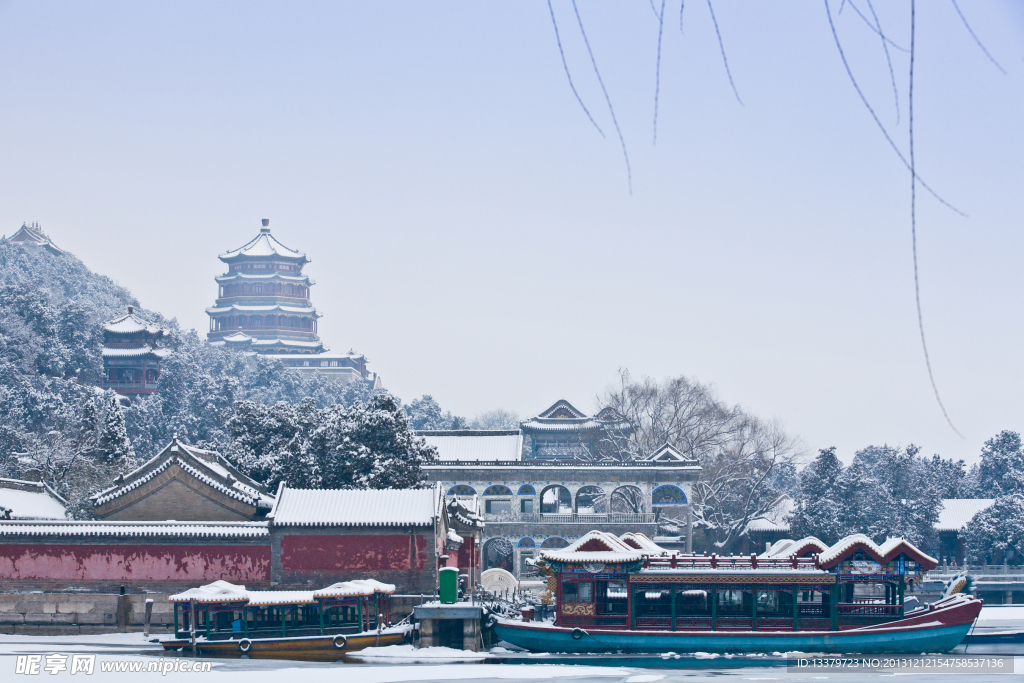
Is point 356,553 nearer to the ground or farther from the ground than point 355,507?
nearer to the ground

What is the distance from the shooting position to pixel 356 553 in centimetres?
2570

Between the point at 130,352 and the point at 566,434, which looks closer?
the point at 566,434

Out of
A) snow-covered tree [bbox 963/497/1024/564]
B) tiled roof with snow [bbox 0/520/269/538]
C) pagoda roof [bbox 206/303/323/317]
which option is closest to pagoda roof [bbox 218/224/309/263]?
pagoda roof [bbox 206/303/323/317]

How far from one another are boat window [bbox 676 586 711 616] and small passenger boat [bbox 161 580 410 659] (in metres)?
5.94

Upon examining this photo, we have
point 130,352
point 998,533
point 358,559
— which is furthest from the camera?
point 130,352

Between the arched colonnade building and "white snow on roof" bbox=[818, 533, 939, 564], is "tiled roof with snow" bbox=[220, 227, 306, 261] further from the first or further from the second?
"white snow on roof" bbox=[818, 533, 939, 564]

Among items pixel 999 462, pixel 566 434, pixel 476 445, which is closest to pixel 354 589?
pixel 476 445

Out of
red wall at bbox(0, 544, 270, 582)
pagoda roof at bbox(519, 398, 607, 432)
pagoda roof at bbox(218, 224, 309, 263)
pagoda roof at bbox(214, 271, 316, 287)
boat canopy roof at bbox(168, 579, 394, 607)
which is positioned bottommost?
boat canopy roof at bbox(168, 579, 394, 607)

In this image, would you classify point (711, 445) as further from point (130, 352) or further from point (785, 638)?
point (130, 352)

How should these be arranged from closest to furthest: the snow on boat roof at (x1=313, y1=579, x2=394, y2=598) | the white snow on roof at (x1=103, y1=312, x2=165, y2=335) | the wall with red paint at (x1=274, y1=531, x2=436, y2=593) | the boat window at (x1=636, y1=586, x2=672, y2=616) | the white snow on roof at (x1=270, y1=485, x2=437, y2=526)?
the snow on boat roof at (x1=313, y1=579, x2=394, y2=598), the boat window at (x1=636, y1=586, x2=672, y2=616), the wall with red paint at (x1=274, y1=531, x2=436, y2=593), the white snow on roof at (x1=270, y1=485, x2=437, y2=526), the white snow on roof at (x1=103, y1=312, x2=165, y2=335)

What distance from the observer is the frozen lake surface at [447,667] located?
17469 millimetres

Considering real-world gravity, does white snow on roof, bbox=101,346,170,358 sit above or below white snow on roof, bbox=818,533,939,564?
above

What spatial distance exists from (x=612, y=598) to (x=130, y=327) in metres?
49.8

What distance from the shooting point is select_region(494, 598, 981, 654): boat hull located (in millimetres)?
22562
